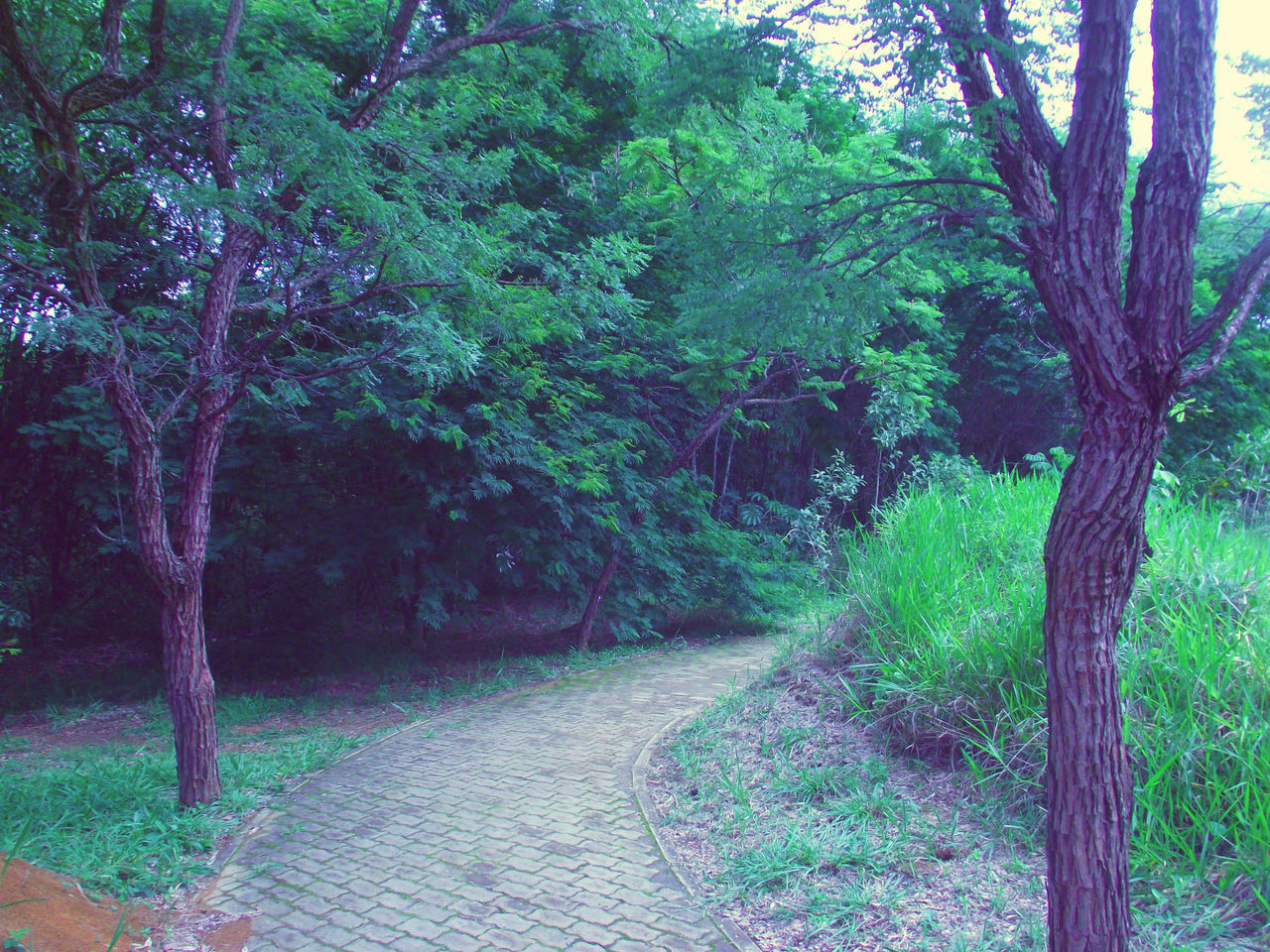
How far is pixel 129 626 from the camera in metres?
11.7

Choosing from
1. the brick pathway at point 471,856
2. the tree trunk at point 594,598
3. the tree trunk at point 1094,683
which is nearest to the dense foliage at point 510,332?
the tree trunk at point 594,598

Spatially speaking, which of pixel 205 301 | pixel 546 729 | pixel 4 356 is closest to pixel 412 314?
pixel 205 301

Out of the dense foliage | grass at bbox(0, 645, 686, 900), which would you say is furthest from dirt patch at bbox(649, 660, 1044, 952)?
grass at bbox(0, 645, 686, 900)

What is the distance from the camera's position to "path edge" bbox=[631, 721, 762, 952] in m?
3.69

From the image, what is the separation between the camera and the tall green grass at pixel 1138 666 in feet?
11.9

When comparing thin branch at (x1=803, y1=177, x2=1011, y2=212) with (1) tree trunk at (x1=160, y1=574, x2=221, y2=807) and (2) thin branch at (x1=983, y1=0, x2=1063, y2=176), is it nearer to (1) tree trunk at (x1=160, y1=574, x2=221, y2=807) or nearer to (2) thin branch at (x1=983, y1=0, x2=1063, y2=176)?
(2) thin branch at (x1=983, y1=0, x2=1063, y2=176)

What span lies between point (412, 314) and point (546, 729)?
378 cm

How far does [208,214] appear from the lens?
512 centimetres

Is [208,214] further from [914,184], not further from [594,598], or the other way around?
[594,598]

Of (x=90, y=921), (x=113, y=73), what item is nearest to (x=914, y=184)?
(x=113, y=73)

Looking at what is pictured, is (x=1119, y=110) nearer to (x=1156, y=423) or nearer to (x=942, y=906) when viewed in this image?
(x=1156, y=423)

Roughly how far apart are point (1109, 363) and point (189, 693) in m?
5.28

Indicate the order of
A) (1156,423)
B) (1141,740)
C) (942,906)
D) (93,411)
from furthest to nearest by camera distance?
(93,411) < (1141,740) < (942,906) < (1156,423)

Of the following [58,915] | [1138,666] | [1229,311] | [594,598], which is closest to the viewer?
[1229,311]
